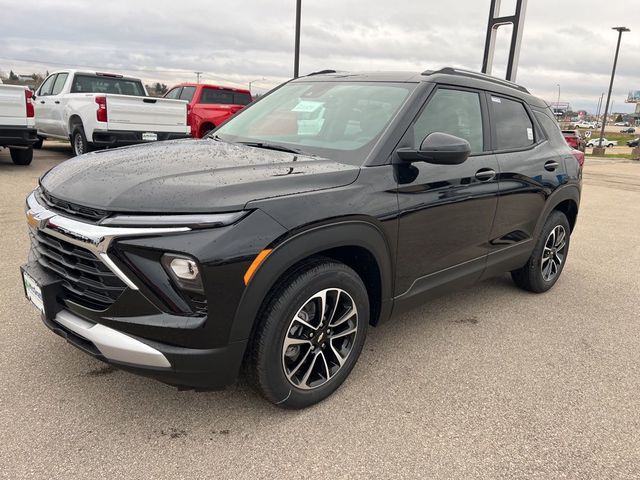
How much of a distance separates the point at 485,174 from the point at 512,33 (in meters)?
8.40

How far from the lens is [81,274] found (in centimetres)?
233

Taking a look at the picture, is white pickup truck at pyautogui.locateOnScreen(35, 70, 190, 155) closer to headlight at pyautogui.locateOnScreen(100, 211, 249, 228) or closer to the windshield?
the windshield

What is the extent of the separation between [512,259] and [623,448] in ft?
5.92

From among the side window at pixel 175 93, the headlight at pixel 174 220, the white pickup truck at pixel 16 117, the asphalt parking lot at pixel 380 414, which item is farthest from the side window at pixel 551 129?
the side window at pixel 175 93

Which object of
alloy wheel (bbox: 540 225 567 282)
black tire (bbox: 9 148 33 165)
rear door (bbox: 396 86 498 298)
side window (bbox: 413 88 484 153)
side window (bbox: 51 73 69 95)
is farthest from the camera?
side window (bbox: 51 73 69 95)

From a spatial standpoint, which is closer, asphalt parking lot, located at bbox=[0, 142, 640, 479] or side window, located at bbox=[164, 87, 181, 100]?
asphalt parking lot, located at bbox=[0, 142, 640, 479]

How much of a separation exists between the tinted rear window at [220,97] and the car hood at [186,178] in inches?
405

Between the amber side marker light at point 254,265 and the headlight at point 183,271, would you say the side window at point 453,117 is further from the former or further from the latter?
the headlight at point 183,271

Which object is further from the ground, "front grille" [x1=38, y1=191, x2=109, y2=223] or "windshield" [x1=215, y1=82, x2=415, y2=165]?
"windshield" [x1=215, y1=82, x2=415, y2=165]

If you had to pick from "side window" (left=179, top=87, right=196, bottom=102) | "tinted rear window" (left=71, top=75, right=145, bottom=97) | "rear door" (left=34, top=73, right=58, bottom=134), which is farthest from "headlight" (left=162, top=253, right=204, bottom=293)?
"side window" (left=179, top=87, right=196, bottom=102)

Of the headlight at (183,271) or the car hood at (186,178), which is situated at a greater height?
the car hood at (186,178)

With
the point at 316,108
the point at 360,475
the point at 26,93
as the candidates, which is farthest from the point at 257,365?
the point at 26,93

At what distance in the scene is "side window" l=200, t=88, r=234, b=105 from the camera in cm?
1279

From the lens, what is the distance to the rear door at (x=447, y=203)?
118 inches
